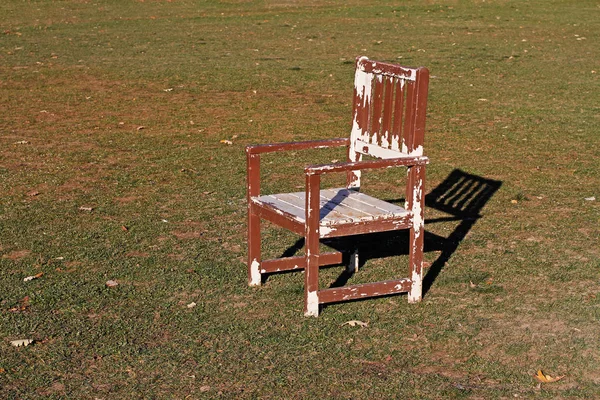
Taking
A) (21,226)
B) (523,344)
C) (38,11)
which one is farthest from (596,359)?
(38,11)

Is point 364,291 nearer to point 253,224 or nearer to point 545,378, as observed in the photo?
point 253,224

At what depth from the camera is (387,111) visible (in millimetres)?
5797

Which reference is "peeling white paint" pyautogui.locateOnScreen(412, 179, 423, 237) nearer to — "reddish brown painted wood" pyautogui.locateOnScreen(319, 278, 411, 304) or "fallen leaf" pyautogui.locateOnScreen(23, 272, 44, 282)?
"reddish brown painted wood" pyautogui.locateOnScreen(319, 278, 411, 304)

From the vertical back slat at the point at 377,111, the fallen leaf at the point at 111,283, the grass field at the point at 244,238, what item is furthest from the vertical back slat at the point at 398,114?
the fallen leaf at the point at 111,283

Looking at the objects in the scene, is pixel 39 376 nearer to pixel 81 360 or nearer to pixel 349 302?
pixel 81 360

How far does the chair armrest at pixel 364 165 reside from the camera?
5121mm

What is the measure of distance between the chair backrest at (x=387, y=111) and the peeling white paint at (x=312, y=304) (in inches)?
38.3

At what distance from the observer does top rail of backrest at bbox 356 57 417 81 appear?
5.47m

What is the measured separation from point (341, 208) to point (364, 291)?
47 cm

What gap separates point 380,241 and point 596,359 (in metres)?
2.19

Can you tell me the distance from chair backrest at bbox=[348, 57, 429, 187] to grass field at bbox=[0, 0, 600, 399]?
0.81 m

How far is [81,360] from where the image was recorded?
480 centimetres

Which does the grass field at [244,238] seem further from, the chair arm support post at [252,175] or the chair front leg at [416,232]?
the chair arm support post at [252,175]

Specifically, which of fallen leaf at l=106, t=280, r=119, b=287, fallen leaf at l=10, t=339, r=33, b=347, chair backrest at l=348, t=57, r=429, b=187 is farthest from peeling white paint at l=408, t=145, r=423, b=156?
fallen leaf at l=10, t=339, r=33, b=347
